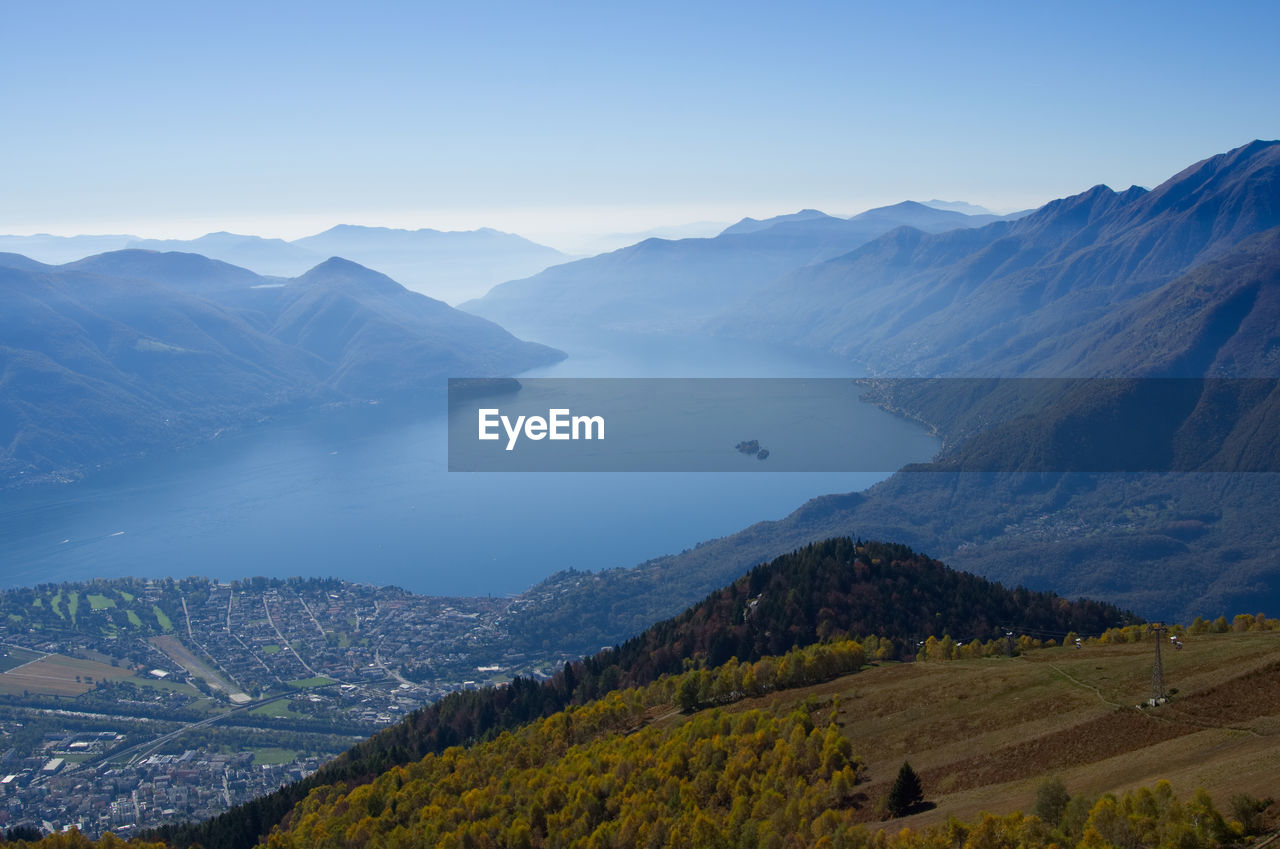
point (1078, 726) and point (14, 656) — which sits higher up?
point (1078, 726)

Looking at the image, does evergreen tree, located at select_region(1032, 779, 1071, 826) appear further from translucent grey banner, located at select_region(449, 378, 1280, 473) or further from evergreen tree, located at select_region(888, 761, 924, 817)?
translucent grey banner, located at select_region(449, 378, 1280, 473)

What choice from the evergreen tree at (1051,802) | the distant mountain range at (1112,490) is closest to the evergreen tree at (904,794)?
the evergreen tree at (1051,802)

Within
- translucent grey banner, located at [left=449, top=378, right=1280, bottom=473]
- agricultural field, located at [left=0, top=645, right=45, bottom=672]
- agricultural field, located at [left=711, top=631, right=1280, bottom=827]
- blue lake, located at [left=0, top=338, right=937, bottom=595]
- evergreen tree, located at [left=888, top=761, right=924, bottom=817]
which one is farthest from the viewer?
translucent grey banner, located at [left=449, top=378, right=1280, bottom=473]

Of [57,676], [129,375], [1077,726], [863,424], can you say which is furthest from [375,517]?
[1077,726]

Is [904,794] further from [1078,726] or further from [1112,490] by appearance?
[1112,490]

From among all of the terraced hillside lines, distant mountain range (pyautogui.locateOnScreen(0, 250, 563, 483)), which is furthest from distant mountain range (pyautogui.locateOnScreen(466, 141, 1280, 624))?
distant mountain range (pyautogui.locateOnScreen(0, 250, 563, 483))

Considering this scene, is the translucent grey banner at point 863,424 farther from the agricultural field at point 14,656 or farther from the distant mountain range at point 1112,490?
the agricultural field at point 14,656
